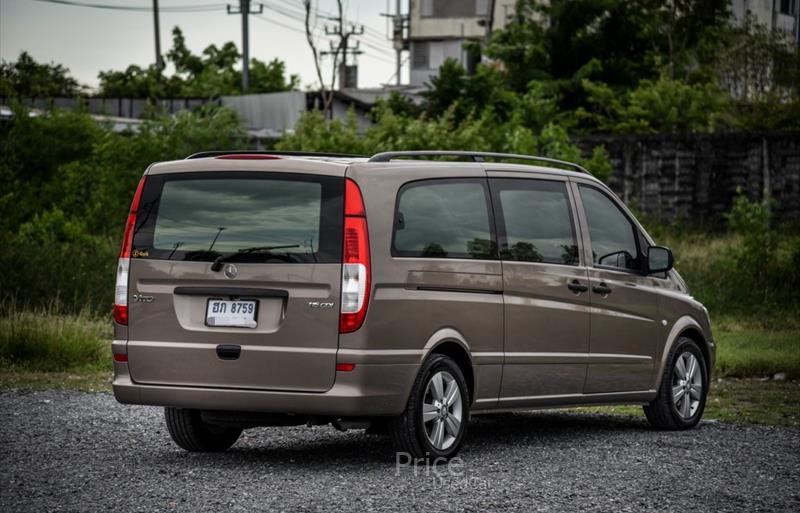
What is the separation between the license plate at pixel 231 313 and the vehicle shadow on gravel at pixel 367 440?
0.94m

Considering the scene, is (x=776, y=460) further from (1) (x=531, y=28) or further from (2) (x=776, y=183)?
(1) (x=531, y=28)

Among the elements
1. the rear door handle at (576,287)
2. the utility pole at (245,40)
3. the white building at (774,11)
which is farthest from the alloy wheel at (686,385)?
the utility pole at (245,40)

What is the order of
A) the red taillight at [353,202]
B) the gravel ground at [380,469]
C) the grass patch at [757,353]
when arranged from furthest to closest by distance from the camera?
the grass patch at [757,353] → the red taillight at [353,202] → the gravel ground at [380,469]

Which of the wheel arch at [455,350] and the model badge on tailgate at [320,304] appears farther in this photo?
the wheel arch at [455,350]

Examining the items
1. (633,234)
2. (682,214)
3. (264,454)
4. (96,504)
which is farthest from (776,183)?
(96,504)

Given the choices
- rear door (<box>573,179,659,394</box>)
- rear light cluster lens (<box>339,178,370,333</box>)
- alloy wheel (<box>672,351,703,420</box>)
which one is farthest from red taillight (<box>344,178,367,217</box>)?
alloy wheel (<box>672,351,703,420</box>)

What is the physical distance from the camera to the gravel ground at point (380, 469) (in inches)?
287

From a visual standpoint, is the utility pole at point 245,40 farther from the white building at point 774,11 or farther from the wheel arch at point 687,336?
the wheel arch at point 687,336

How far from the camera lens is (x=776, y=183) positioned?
28859 millimetres

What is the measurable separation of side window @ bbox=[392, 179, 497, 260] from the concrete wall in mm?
20466

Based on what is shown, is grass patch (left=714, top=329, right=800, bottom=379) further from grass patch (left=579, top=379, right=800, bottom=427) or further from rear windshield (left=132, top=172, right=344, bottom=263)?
rear windshield (left=132, top=172, right=344, bottom=263)

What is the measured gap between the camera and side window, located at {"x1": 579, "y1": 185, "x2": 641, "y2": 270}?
1019 cm

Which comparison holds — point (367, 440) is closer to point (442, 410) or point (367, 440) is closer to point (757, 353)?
point (442, 410)

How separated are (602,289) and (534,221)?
0.90 metres
